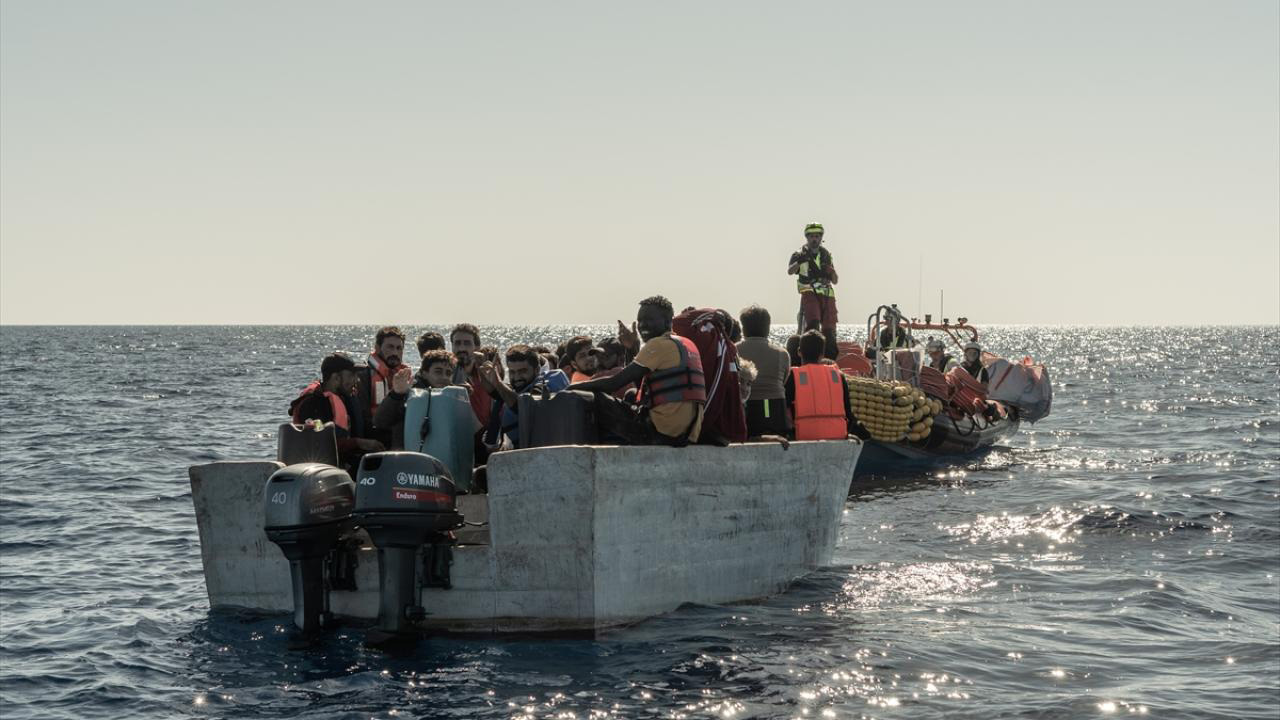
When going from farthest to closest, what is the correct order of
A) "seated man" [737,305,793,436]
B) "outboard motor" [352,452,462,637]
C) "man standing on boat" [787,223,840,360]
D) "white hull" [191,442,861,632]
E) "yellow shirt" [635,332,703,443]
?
"man standing on boat" [787,223,840,360] → "seated man" [737,305,793,436] → "yellow shirt" [635,332,703,443] → "white hull" [191,442,861,632] → "outboard motor" [352,452,462,637]

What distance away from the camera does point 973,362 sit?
85.0 ft

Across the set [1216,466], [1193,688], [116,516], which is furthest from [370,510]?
[1216,466]

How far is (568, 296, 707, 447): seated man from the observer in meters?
9.23

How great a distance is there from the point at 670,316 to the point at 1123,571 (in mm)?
5752

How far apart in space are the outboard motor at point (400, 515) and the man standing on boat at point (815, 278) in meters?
11.4

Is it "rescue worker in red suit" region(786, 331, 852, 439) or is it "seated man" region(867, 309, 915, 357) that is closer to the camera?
"rescue worker in red suit" region(786, 331, 852, 439)

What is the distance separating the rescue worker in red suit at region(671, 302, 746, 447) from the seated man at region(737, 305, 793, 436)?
222 centimetres

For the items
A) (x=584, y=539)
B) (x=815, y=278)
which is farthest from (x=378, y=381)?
(x=815, y=278)

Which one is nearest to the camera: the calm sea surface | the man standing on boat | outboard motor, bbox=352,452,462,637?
the calm sea surface

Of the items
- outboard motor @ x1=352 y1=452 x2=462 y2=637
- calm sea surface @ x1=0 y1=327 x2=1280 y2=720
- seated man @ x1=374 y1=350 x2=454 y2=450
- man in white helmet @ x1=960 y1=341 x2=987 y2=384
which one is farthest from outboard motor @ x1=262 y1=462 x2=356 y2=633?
man in white helmet @ x1=960 y1=341 x2=987 y2=384

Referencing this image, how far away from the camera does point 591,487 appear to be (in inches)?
329

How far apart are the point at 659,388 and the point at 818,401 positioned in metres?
4.07

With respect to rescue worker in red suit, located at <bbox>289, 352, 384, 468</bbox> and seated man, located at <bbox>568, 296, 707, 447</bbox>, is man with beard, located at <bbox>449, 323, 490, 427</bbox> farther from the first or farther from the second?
seated man, located at <bbox>568, 296, 707, 447</bbox>

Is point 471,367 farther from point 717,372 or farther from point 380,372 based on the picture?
point 717,372
